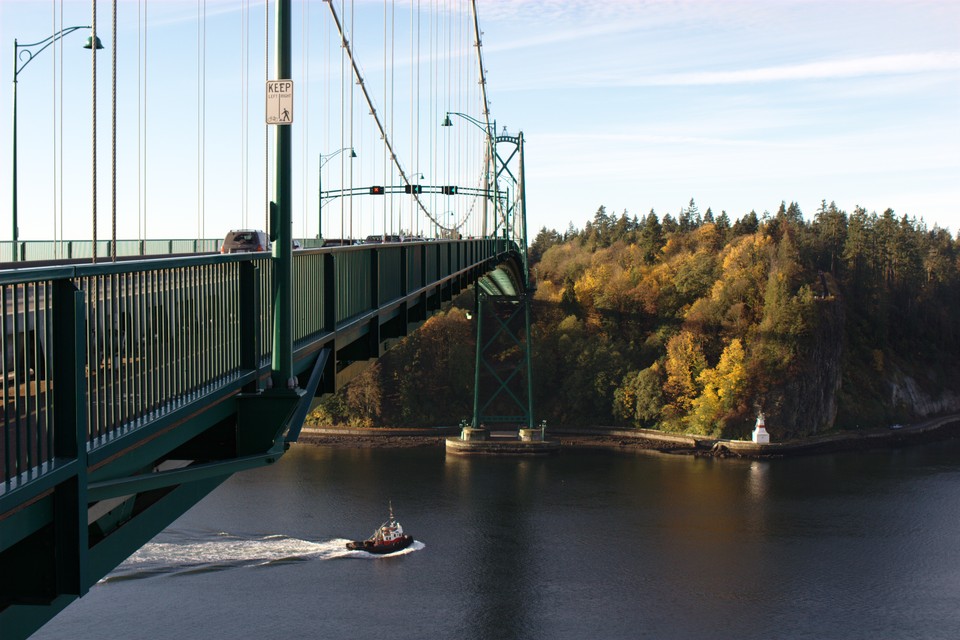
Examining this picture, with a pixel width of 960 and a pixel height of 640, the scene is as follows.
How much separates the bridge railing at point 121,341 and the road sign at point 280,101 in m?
0.84

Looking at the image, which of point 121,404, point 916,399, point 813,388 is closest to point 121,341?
point 121,404

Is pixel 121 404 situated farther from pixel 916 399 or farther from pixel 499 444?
pixel 916 399

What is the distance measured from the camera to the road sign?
19.5ft

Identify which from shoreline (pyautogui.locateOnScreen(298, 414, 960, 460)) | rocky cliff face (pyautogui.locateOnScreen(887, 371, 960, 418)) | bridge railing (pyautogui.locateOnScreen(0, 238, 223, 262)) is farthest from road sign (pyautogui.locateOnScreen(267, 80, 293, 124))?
rocky cliff face (pyautogui.locateOnScreen(887, 371, 960, 418))

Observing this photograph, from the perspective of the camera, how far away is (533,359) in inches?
2559

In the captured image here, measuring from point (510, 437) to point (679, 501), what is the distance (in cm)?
1461

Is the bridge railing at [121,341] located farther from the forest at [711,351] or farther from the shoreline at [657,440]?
the forest at [711,351]

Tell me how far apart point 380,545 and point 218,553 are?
545cm

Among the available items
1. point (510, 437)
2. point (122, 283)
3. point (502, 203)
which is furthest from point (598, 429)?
point (122, 283)

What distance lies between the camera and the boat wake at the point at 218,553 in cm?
3231

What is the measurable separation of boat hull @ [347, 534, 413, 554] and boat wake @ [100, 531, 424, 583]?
0.17 m

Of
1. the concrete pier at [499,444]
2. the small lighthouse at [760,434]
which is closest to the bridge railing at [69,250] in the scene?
the concrete pier at [499,444]

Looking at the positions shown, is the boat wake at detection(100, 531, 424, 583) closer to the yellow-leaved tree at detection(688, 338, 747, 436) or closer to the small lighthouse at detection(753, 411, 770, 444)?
the small lighthouse at detection(753, 411, 770, 444)

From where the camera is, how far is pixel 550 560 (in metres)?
33.3
